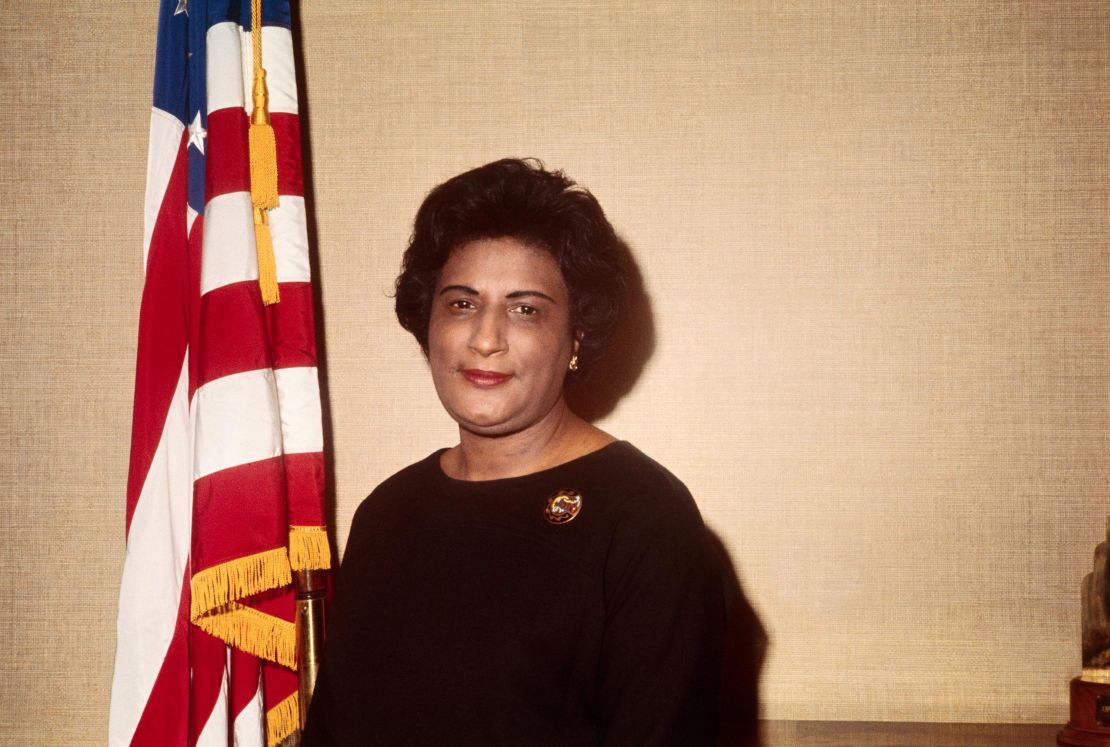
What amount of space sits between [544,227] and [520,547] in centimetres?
52

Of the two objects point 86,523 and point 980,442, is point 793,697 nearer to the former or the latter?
point 980,442

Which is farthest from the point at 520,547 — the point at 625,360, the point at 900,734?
the point at 900,734

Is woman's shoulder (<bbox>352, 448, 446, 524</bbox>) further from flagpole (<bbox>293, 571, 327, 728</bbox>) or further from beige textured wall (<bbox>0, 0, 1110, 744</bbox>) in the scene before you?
beige textured wall (<bbox>0, 0, 1110, 744</bbox>)

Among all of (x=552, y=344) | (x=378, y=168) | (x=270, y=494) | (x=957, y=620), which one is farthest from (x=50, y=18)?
(x=957, y=620)

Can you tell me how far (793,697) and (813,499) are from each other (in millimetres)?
475

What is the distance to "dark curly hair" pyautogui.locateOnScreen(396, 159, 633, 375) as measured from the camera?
4.84 ft

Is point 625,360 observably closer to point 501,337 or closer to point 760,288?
point 760,288

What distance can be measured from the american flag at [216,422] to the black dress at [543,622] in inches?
13.8

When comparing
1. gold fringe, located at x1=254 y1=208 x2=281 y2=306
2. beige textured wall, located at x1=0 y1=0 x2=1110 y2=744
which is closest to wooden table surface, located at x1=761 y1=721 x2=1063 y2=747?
beige textured wall, located at x1=0 y1=0 x2=1110 y2=744

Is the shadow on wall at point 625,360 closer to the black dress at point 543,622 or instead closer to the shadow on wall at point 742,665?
the shadow on wall at point 742,665

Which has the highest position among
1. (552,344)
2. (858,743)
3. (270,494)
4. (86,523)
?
(552,344)

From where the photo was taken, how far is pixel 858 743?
76.9 inches

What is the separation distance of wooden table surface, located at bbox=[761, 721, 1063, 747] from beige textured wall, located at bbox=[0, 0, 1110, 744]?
0.05m

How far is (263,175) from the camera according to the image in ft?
6.08
